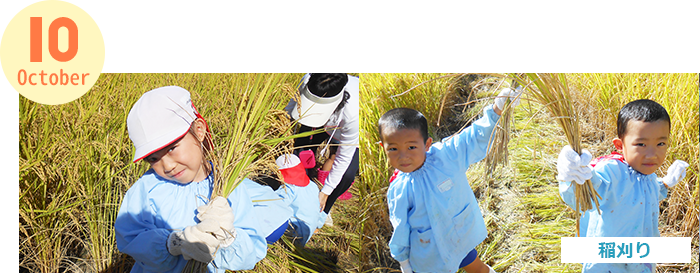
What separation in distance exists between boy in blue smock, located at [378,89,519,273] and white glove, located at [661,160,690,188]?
3.18 ft

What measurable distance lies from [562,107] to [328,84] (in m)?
1.20

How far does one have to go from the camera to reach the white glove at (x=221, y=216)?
2719mm

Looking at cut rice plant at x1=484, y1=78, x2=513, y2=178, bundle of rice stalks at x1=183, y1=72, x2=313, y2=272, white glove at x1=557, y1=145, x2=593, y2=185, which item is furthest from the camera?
bundle of rice stalks at x1=183, y1=72, x2=313, y2=272

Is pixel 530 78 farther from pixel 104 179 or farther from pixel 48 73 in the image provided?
pixel 48 73

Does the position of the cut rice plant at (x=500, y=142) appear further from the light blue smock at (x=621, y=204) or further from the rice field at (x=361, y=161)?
the light blue smock at (x=621, y=204)

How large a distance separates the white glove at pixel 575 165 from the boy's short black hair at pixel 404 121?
2.26 ft

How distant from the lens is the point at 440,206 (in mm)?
2768

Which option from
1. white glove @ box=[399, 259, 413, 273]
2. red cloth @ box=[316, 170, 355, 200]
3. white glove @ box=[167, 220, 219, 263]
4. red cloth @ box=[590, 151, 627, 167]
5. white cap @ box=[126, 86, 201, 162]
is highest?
white cap @ box=[126, 86, 201, 162]

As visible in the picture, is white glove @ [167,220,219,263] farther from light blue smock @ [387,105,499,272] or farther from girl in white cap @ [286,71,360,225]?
light blue smock @ [387,105,499,272]

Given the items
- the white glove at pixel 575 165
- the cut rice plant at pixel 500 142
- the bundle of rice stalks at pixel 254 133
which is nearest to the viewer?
the white glove at pixel 575 165

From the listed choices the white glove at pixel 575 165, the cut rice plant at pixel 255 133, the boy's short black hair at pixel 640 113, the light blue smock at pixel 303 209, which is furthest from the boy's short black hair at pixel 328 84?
the boy's short black hair at pixel 640 113

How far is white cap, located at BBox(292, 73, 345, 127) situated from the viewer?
284cm

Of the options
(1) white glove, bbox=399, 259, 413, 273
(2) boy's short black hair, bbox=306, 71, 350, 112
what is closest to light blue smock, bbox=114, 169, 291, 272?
(2) boy's short black hair, bbox=306, 71, 350, 112

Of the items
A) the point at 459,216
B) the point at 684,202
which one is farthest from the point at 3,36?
the point at 684,202
